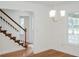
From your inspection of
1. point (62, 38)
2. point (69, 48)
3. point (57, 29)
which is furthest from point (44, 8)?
point (69, 48)

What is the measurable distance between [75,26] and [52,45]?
1211mm

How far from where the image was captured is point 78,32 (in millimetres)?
4742

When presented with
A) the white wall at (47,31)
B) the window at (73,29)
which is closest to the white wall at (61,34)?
the white wall at (47,31)

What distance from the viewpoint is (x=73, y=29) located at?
479 centimetres

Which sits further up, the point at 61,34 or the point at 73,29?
the point at 73,29

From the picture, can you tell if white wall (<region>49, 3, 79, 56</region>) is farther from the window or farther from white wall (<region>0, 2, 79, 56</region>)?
the window

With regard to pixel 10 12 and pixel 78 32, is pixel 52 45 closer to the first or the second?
pixel 78 32

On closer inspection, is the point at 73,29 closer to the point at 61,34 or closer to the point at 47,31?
the point at 61,34

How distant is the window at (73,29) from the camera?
4.74 m

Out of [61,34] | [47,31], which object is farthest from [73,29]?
[47,31]

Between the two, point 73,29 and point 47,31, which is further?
point 47,31

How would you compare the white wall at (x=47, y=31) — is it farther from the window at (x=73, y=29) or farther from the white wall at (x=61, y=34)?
the window at (x=73, y=29)

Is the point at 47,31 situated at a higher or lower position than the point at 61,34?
higher

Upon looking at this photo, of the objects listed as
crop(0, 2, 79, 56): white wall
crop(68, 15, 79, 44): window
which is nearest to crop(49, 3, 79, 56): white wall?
crop(0, 2, 79, 56): white wall
